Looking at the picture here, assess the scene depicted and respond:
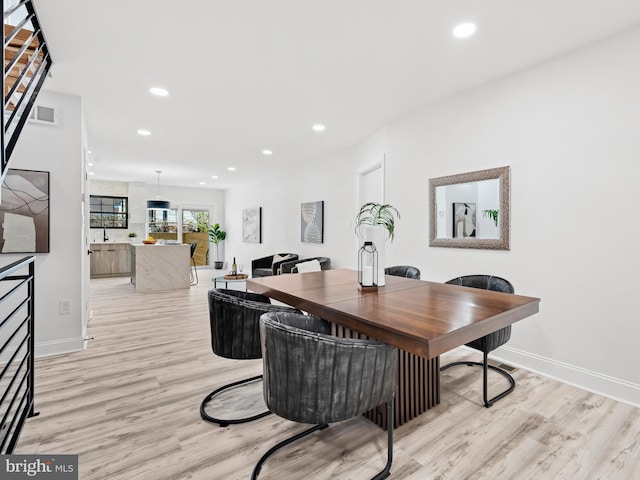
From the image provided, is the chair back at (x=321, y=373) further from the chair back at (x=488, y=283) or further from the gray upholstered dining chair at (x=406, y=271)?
the gray upholstered dining chair at (x=406, y=271)

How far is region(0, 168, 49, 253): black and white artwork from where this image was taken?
9.72 feet

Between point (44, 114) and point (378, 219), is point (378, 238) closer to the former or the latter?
point (378, 219)

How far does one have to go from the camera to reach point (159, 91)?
329 centimetres

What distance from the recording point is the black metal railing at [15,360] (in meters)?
1.47

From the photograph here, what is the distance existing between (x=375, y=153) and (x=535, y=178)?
2.23 m

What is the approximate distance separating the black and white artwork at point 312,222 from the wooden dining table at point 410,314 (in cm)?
331

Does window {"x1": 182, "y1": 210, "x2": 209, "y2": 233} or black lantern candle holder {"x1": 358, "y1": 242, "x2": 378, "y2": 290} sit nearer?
black lantern candle holder {"x1": 358, "y1": 242, "x2": 378, "y2": 290}

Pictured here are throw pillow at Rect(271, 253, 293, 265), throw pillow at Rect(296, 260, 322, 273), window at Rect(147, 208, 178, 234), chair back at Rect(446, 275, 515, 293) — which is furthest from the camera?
window at Rect(147, 208, 178, 234)

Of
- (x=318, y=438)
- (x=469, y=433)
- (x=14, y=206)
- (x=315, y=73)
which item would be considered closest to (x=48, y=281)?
(x=14, y=206)

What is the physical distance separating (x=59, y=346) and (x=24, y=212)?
1293 mm

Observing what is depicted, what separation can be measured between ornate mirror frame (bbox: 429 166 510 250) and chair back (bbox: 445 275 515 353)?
53cm

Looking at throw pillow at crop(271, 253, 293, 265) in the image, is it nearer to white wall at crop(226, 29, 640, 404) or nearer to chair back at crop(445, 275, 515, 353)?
white wall at crop(226, 29, 640, 404)

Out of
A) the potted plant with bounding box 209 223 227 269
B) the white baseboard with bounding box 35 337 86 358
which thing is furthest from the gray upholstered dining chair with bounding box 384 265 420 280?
the potted plant with bounding box 209 223 227 269

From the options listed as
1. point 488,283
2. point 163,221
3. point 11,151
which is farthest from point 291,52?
point 163,221
